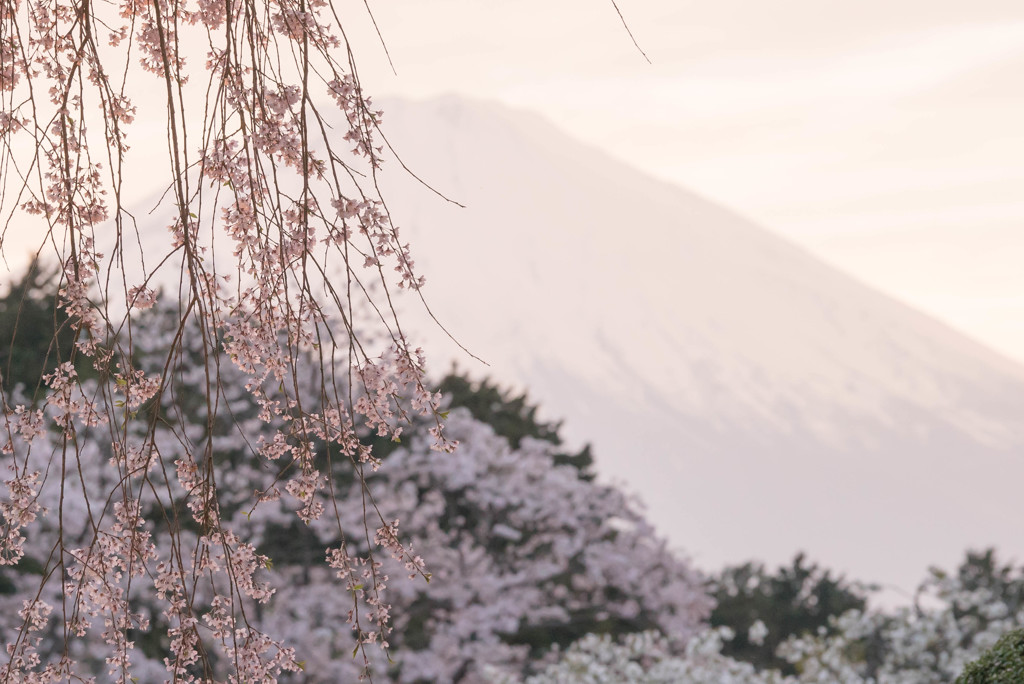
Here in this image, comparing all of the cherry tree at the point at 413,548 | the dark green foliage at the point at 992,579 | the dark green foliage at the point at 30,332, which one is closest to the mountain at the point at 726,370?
the dark green foliage at the point at 992,579

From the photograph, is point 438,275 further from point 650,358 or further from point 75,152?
point 75,152

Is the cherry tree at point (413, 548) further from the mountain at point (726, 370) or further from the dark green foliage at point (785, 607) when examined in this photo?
the mountain at point (726, 370)

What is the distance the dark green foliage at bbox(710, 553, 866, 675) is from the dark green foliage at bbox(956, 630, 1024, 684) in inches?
324

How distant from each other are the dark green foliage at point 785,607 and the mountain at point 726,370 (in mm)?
62930

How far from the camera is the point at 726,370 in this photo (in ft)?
288

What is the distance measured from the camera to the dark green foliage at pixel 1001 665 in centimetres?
330

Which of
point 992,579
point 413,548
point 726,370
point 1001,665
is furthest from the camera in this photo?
point 726,370

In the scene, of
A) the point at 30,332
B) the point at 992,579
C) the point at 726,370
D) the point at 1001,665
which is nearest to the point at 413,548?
the point at 30,332

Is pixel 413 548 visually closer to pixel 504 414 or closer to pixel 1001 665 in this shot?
pixel 504 414

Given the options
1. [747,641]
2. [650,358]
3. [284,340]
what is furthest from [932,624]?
[650,358]

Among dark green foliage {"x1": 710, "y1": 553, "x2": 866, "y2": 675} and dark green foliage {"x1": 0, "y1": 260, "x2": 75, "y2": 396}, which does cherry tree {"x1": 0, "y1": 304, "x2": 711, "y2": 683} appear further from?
dark green foliage {"x1": 710, "y1": 553, "x2": 866, "y2": 675}

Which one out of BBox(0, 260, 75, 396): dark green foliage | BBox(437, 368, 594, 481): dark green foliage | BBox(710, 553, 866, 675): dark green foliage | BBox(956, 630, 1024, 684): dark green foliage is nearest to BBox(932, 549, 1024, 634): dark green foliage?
BBox(710, 553, 866, 675): dark green foliage

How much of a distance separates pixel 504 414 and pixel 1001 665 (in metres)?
8.96

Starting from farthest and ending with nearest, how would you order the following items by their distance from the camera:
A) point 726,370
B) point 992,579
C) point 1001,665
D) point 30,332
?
1. point 726,370
2. point 992,579
3. point 30,332
4. point 1001,665
